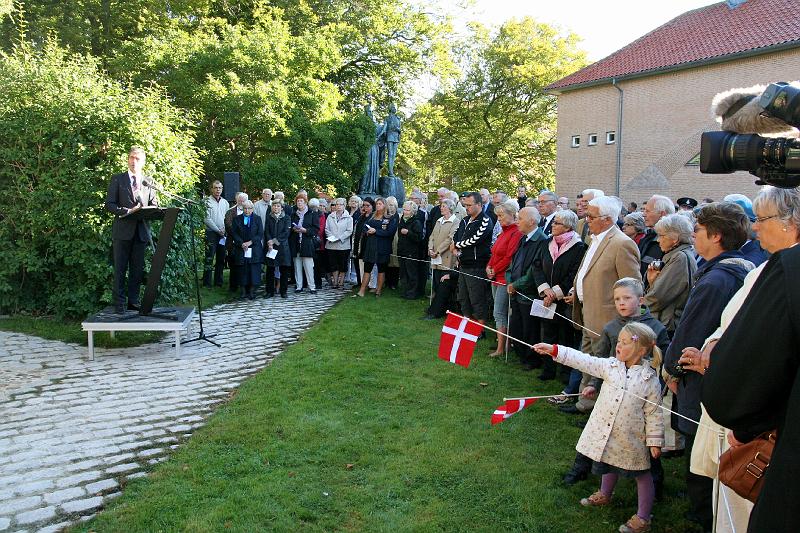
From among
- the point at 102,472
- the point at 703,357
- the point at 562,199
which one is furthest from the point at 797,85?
the point at 562,199

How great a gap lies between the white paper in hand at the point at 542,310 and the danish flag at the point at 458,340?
2.62 metres

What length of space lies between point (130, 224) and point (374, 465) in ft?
17.6

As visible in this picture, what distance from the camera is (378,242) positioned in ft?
43.0

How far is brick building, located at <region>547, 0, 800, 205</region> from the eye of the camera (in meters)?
23.8

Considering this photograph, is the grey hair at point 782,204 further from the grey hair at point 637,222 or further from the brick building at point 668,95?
the brick building at point 668,95

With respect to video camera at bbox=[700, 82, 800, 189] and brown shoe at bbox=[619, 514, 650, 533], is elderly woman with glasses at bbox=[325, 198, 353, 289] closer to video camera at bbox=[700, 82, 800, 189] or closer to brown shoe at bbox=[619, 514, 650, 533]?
brown shoe at bbox=[619, 514, 650, 533]

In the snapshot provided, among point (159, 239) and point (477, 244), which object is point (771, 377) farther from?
point (477, 244)

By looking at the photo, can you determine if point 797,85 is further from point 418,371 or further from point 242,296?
point 242,296

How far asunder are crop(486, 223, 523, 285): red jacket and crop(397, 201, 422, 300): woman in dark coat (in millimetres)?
3964

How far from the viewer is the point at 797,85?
1.74 metres

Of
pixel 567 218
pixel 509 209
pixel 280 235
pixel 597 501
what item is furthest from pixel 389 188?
pixel 597 501

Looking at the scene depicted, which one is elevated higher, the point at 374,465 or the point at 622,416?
the point at 622,416

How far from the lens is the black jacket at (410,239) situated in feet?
42.1

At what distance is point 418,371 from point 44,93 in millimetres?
7363
